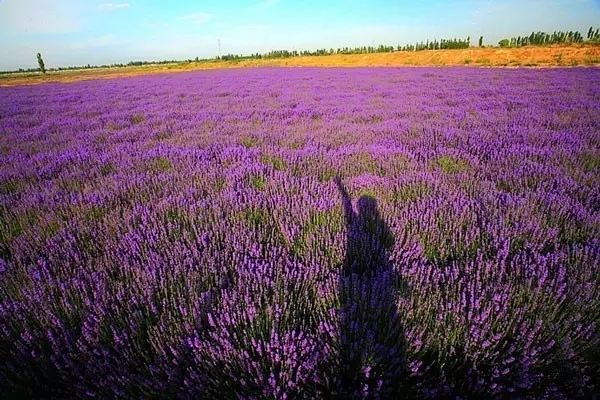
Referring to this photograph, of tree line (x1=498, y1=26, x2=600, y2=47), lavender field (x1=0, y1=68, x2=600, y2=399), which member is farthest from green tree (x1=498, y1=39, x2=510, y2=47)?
lavender field (x1=0, y1=68, x2=600, y2=399)

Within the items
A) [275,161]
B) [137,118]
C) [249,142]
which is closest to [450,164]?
[275,161]

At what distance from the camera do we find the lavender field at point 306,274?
1407 mm

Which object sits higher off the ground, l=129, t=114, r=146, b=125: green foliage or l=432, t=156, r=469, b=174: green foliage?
l=129, t=114, r=146, b=125: green foliage

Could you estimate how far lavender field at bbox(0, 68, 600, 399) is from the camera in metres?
1.41

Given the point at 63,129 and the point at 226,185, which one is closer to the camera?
the point at 226,185

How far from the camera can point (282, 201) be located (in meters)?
2.91

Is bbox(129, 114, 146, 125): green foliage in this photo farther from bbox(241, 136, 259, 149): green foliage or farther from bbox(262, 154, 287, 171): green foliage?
bbox(262, 154, 287, 171): green foliage

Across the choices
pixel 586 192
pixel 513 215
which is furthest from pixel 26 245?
pixel 586 192

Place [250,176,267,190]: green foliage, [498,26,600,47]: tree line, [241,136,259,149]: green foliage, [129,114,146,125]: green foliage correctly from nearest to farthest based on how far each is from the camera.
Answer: [250,176,267,190]: green foliage < [241,136,259,149]: green foliage < [129,114,146,125]: green foliage < [498,26,600,47]: tree line

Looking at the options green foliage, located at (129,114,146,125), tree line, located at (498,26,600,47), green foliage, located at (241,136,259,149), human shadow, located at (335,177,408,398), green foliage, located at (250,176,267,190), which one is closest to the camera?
human shadow, located at (335,177,408,398)

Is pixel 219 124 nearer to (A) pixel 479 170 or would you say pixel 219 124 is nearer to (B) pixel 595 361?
(A) pixel 479 170

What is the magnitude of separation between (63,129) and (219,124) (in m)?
3.51

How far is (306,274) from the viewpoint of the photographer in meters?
1.84

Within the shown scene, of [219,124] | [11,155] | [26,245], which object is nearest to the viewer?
[26,245]
